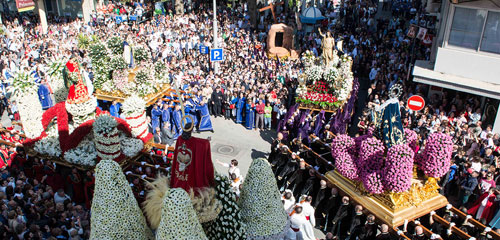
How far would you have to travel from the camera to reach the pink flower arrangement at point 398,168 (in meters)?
9.15

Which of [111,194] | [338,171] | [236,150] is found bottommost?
[236,150]

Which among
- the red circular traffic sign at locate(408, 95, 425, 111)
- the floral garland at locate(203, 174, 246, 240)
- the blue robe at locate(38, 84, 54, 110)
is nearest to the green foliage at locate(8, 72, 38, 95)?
the blue robe at locate(38, 84, 54, 110)

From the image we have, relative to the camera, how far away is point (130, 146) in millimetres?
11977

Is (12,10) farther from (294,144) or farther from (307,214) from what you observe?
(307,214)

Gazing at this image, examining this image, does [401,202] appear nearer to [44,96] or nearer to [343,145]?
[343,145]

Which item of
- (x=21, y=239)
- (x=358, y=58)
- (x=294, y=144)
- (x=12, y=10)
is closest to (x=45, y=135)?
(x=21, y=239)

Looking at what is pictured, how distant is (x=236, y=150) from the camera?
15.8 m

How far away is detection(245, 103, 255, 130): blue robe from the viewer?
16.9m

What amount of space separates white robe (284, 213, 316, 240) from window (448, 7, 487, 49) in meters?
10.6

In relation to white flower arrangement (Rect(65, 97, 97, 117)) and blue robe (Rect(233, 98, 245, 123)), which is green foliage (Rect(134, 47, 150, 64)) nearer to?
blue robe (Rect(233, 98, 245, 123))

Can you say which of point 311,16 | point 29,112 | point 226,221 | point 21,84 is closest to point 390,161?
point 226,221

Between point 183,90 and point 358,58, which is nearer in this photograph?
point 183,90

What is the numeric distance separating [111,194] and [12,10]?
38.7 meters

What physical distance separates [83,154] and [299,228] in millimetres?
6540
